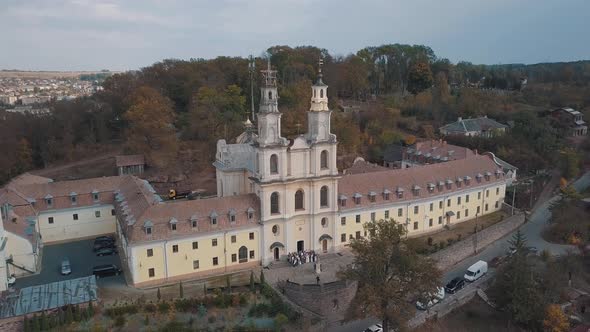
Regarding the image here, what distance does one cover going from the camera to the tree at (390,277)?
32.3 m

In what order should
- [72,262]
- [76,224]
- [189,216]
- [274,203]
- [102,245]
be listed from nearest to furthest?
[189,216] → [274,203] → [72,262] → [102,245] → [76,224]

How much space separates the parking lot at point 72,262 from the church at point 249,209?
1003mm

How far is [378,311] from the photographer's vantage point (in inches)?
1262

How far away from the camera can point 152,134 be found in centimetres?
6856

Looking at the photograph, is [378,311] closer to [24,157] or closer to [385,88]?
[24,157]

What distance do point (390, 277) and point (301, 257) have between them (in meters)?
11.7

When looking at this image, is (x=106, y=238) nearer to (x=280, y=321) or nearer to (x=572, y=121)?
(x=280, y=321)

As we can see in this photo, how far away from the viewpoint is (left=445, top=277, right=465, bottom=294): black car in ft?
137

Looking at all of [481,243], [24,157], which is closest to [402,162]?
[481,243]

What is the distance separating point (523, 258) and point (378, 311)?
1379 centimetres

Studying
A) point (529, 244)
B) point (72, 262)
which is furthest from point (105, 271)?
point (529, 244)

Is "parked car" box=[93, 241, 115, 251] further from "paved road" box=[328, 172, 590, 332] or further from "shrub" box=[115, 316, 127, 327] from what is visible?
"paved road" box=[328, 172, 590, 332]

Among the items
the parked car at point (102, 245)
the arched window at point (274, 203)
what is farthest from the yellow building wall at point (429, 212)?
the parked car at point (102, 245)

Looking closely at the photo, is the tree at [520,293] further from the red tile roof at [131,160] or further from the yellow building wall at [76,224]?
the red tile roof at [131,160]
